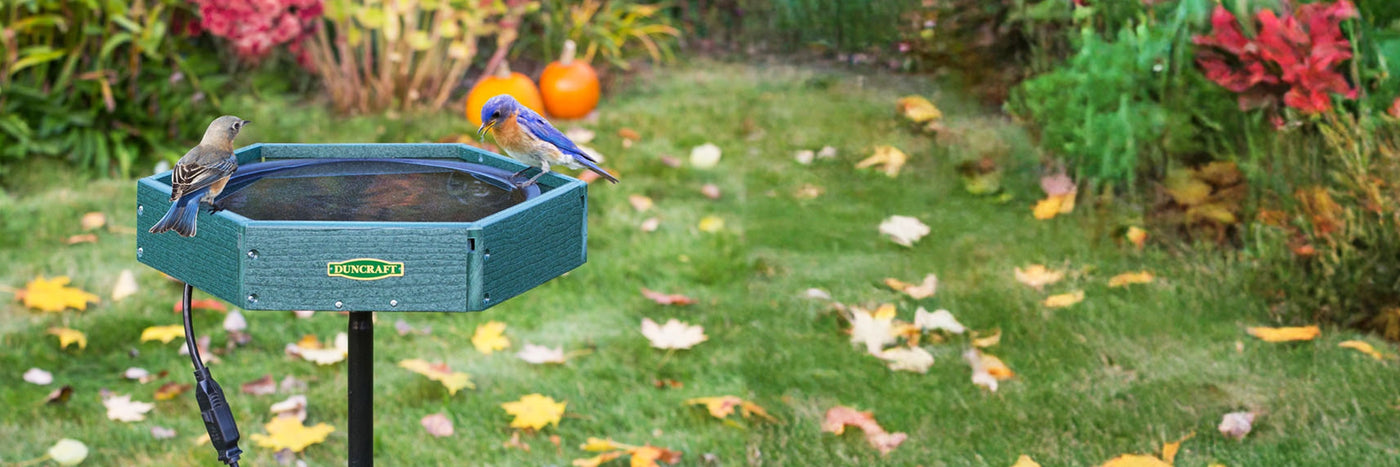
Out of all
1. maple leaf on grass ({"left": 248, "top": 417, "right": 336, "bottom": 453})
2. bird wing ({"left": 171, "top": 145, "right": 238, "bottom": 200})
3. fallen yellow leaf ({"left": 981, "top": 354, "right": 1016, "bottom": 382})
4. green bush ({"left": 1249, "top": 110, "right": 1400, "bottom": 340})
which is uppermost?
bird wing ({"left": 171, "top": 145, "right": 238, "bottom": 200})

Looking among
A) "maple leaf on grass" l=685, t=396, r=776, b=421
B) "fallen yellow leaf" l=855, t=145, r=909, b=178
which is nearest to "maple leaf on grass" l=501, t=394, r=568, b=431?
"maple leaf on grass" l=685, t=396, r=776, b=421

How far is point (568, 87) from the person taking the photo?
5.88m

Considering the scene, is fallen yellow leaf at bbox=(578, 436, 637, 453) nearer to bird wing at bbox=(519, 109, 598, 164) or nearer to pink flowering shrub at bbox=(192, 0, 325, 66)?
bird wing at bbox=(519, 109, 598, 164)

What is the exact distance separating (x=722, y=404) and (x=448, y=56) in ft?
9.99

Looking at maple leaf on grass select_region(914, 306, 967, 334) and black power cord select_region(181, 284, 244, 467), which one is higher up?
black power cord select_region(181, 284, 244, 467)

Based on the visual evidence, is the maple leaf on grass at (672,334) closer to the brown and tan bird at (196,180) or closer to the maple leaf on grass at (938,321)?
the maple leaf on grass at (938,321)

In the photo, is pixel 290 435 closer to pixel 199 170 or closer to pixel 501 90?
pixel 199 170

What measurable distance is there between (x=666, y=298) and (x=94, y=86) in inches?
102

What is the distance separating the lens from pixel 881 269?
4355 millimetres

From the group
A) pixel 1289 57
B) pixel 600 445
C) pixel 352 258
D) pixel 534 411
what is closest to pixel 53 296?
pixel 534 411

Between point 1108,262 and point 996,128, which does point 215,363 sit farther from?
point 996,128

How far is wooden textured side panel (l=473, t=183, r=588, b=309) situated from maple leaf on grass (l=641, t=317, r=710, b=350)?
1563 millimetres

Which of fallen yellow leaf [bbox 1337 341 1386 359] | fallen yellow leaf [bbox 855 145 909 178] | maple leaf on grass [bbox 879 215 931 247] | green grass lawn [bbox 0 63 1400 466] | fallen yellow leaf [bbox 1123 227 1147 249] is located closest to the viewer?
green grass lawn [bbox 0 63 1400 466]

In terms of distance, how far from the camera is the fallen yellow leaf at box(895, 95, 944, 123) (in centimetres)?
557
